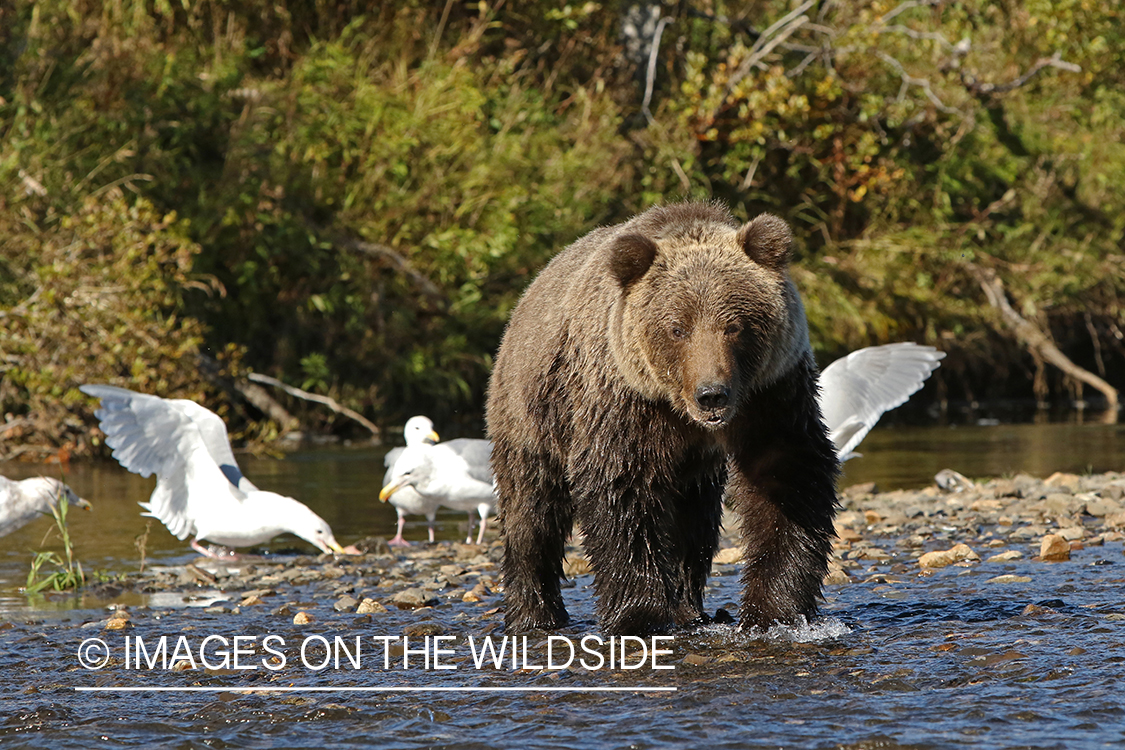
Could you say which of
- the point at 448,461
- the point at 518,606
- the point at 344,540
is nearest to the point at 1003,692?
the point at 518,606

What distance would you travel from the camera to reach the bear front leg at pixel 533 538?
5.05m

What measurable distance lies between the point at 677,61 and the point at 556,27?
5.60ft

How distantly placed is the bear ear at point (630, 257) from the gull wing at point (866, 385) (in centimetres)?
279

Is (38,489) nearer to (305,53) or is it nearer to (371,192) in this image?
(371,192)

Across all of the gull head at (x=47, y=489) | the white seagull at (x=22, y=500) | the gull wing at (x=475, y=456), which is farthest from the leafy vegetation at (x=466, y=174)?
the gull wing at (x=475, y=456)

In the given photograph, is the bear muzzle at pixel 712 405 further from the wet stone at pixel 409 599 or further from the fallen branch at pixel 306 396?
the fallen branch at pixel 306 396

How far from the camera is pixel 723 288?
4.37m

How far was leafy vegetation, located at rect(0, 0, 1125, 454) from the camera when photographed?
39.7 ft

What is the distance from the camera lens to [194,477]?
7.55 metres

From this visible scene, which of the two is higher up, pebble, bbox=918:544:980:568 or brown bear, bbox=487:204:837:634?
brown bear, bbox=487:204:837:634

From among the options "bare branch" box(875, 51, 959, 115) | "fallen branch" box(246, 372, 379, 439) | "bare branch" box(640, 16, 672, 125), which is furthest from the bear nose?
"bare branch" box(640, 16, 672, 125)

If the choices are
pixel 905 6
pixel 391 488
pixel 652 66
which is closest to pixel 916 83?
pixel 905 6

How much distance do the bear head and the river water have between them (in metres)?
0.92

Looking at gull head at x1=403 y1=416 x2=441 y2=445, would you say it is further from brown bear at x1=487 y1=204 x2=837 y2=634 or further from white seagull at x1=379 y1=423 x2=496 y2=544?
brown bear at x1=487 y1=204 x2=837 y2=634
